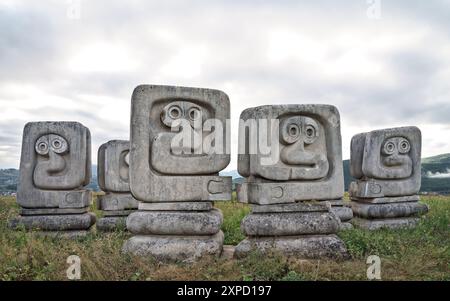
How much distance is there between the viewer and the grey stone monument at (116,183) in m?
10.2

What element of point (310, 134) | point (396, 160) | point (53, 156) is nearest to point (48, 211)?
point (53, 156)

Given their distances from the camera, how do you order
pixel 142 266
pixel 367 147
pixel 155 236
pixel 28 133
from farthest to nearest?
1. pixel 367 147
2. pixel 28 133
3. pixel 155 236
4. pixel 142 266

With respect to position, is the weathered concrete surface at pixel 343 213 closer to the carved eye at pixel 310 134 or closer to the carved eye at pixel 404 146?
the carved eye at pixel 404 146

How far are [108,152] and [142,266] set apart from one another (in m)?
5.34

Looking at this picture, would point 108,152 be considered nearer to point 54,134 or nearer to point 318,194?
point 54,134

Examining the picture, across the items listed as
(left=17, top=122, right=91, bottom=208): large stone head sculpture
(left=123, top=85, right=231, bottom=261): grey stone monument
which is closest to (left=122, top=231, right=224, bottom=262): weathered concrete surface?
(left=123, top=85, right=231, bottom=261): grey stone monument

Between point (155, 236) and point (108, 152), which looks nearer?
point (155, 236)

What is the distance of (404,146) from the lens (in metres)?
10.3

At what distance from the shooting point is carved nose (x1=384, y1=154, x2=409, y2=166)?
10.1m

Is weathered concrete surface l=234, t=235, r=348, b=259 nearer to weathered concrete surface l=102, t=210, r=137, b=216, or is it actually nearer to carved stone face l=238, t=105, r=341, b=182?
carved stone face l=238, t=105, r=341, b=182

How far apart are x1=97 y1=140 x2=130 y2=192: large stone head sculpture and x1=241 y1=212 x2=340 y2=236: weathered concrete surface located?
15.9 ft
